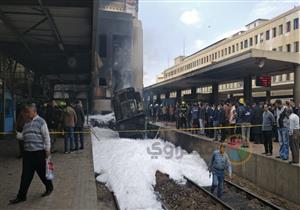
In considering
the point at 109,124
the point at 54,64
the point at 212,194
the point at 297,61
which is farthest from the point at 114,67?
the point at 212,194

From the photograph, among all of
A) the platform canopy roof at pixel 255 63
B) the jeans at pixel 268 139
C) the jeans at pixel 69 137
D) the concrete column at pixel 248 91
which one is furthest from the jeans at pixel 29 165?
the concrete column at pixel 248 91

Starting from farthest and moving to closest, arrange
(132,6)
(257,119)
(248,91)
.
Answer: (132,6)
(248,91)
(257,119)

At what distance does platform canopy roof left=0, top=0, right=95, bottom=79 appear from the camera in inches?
404

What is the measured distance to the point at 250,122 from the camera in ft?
52.9

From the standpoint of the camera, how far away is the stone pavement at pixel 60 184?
22.0 feet

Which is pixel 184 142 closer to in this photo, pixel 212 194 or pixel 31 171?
pixel 212 194

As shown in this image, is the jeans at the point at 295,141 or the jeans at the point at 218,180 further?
the jeans at the point at 295,141

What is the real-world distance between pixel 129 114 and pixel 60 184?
19.0 metres

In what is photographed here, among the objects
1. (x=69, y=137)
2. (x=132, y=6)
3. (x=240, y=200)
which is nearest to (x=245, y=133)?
(x=240, y=200)

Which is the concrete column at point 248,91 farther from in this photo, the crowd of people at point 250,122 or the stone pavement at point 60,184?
the stone pavement at point 60,184

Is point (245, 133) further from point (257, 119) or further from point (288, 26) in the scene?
point (288, 26)

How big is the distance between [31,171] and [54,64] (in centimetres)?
1476

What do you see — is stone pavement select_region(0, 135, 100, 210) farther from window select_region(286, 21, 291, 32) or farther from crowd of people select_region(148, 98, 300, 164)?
window select_region(286, 21, 291, 32)

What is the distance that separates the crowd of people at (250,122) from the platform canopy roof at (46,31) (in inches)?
244
